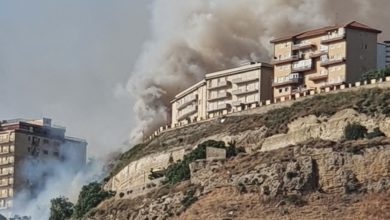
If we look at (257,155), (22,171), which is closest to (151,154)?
(257,155)

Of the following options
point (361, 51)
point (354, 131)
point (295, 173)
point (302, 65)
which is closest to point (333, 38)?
point (361, 51)

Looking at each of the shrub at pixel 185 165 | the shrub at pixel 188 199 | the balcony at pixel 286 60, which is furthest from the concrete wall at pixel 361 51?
the shrub at pixel 188 199

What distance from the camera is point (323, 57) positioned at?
363 feet

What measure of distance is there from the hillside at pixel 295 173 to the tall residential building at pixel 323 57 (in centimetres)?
763

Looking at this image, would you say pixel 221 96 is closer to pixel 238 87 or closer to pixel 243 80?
pixel 238 87

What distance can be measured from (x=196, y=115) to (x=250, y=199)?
39.1 metres

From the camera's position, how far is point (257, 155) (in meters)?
89.7

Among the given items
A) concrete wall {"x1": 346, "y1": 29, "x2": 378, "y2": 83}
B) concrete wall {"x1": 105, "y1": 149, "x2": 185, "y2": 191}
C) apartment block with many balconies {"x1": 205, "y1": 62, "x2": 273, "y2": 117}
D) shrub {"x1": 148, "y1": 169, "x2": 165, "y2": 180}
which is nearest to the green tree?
concrete wall {"x1": 105, "y1": 149, "x2": 185, "y2": 191}

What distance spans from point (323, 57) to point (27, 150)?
5176 cm

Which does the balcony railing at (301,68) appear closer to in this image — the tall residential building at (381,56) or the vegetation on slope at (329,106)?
the tall residential building at (381,56)

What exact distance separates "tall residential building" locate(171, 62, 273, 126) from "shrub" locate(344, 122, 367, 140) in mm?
20828

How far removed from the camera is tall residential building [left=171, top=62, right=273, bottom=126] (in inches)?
4611

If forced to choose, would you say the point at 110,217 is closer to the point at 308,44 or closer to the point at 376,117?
the point at 376,117

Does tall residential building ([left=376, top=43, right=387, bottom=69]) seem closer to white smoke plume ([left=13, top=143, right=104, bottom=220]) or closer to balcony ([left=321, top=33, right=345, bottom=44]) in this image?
balcony ([left=321, top=33, right=345, bottom=44])
